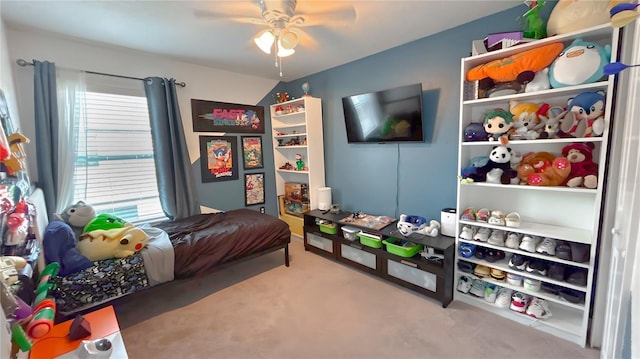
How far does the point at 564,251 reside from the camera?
5.68 ft

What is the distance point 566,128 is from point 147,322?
3.30 m

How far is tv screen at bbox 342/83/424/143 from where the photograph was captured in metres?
2.49

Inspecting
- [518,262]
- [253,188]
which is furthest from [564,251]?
[253,188]

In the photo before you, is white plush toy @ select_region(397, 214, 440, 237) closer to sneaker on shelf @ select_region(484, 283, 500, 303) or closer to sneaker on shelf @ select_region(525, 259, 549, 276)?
sneaker on shelf @ select_region(484, 283, 500, 303)

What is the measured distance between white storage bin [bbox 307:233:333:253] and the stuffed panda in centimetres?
167

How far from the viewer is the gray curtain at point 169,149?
2859 millimetres

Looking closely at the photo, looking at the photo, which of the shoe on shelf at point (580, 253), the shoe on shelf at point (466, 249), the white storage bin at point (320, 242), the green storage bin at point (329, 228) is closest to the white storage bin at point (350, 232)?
the green storage bin at point (329, 228)

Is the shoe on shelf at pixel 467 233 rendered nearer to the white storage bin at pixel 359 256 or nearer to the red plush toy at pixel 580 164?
the red plush toy at pixel 580 164

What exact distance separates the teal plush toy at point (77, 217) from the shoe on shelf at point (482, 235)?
10.7 ft

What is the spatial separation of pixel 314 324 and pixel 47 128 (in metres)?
2.83

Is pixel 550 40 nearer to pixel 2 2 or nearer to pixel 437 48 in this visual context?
pixel 437 48

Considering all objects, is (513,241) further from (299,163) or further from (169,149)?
(169,149)

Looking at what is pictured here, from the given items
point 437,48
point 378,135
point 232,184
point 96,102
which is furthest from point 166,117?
point 437,48

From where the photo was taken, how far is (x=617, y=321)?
3.34 ft
